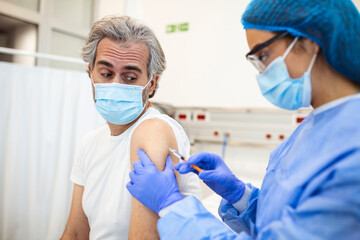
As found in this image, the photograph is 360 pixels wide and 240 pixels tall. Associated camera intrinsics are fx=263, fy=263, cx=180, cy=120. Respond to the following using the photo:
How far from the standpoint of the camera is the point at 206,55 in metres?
2.67

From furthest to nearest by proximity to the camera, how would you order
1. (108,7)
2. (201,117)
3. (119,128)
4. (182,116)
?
(108,7) < (182,116) < (201,117) < (119,128)

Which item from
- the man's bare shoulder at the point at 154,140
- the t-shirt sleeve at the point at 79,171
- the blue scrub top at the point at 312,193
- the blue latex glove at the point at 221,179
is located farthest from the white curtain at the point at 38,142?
the blue scrub top at the point at 312,193

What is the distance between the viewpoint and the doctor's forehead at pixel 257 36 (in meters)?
0.70

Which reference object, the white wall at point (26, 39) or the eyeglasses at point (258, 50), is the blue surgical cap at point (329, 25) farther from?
the white wall at point (26, 39)

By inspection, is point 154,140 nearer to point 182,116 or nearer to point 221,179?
point 221,179

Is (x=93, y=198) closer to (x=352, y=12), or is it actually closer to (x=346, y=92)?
(x=346, y=92)

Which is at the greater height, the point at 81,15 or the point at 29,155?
the point at 81,15

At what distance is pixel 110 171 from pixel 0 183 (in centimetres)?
121

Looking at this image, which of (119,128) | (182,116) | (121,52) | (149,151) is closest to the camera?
(149,151)

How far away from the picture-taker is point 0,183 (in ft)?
5.93

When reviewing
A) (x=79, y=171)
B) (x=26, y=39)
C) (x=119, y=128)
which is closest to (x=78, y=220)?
(x=79, y=171)

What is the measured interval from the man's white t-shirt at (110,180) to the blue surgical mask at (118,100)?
0.06m

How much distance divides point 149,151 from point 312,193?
1.69 ft

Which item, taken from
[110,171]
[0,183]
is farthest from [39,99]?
[110,171]
